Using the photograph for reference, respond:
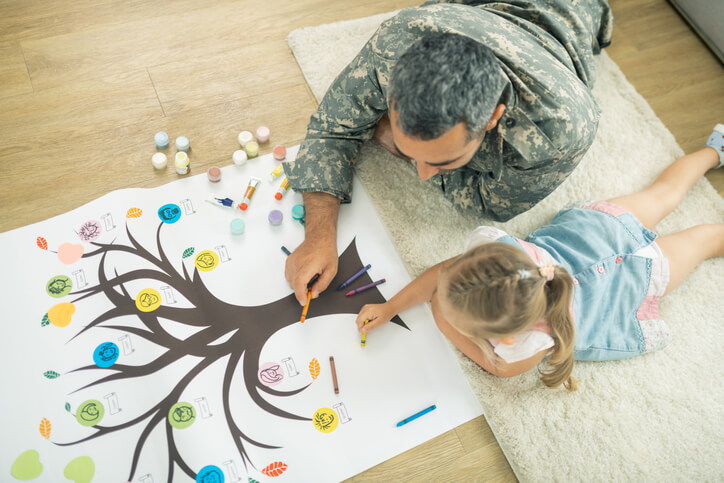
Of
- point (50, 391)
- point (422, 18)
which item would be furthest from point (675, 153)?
point (50, 391)

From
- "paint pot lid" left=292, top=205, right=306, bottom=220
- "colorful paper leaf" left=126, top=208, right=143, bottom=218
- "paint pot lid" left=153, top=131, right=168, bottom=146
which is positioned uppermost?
"paint pot lid" left=153, top=131, right=168, bottom=146

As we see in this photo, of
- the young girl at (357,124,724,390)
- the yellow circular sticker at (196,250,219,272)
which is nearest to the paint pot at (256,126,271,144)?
the yellow circular sticker at (196,250,219,272)

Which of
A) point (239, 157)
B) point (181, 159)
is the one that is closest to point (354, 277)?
point (239, 157)

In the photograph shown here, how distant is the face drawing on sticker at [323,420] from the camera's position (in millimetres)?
1192

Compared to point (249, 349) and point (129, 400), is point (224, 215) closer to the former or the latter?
point (249, 349)

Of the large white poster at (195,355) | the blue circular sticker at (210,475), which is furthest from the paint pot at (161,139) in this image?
the blue circular sticker at (210,475)

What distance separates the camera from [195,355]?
1220mm

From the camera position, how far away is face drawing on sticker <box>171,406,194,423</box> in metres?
1.17

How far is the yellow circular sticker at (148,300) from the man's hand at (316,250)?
12.3 inches

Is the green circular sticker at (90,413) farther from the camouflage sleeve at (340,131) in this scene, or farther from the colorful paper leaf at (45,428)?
the camouflage sleeve at (340,131)

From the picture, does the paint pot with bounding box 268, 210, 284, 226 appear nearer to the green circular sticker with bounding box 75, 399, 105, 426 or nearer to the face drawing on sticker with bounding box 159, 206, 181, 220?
the face drawing on sticker with bounding box 159, 206, 181, 220

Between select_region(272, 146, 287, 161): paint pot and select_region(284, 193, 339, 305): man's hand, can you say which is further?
select_region(272, 146, 287, 161): paint pot

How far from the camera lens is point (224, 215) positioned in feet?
4.51

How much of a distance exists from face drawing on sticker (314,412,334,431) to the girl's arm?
0.21 metres
